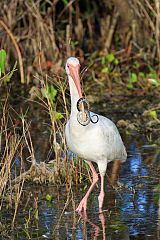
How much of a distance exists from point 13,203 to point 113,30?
23.9 ft

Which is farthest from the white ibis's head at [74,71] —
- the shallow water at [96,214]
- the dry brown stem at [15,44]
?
the dry brown stem at [15,44]

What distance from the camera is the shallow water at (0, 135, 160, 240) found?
6.61 meters

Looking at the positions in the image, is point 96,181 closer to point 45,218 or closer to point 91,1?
point 45,218

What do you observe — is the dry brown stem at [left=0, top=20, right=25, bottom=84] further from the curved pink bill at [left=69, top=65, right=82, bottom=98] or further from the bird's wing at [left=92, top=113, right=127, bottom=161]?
the curved pink bill at [left=69, top=65, right=82, bottom=98]

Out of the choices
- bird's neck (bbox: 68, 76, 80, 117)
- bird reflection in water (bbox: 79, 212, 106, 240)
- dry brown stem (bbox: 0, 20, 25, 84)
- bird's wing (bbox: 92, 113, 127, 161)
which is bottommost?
bird reflection in water (bbox: 79, 212, 106, 240)

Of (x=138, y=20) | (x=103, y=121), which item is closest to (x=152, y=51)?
(x=138, y=20)

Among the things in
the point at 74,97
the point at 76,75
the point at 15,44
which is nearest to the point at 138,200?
the point at 74,97

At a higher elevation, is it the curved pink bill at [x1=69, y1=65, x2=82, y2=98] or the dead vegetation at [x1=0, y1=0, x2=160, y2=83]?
the dead vegetation at [x1=0, y1=0, x2=160, y2=83]

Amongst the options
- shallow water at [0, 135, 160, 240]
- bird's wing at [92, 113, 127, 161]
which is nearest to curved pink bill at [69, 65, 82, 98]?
bird's wing at [92, 113, 127, 161]

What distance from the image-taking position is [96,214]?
729 cm

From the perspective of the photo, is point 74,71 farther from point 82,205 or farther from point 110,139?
point 82,205

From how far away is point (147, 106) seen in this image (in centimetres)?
1163

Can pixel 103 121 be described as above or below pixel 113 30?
below

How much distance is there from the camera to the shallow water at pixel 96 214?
6.61m
